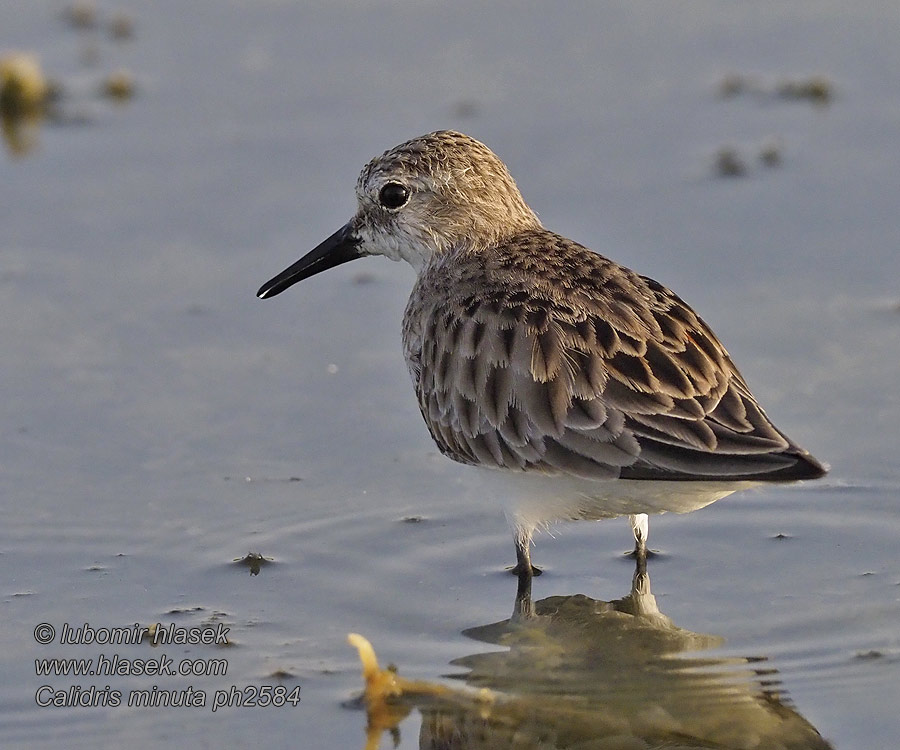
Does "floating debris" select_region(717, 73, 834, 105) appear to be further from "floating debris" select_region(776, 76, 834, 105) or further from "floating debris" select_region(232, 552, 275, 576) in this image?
"floating debris" select_region(232, 552, 275, 576)

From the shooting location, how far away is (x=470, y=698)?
647 centimetres

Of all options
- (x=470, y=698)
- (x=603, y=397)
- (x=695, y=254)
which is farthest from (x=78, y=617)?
(x=695, y=254)

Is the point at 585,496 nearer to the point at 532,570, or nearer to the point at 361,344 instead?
the point at 532,570

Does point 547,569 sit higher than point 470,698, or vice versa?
point 547,569

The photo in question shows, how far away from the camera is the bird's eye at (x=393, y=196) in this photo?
27.6ft

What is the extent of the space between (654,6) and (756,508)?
500 cm

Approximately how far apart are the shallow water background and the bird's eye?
108 centimetres

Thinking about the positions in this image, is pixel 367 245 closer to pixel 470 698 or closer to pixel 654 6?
pixel 470 698

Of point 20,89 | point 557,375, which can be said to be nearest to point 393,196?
point 557,375

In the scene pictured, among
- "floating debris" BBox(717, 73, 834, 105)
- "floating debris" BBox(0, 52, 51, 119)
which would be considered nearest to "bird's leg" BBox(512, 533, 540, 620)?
"floating debris" BBox(717, 73, 834, 105)

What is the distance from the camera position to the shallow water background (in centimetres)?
704

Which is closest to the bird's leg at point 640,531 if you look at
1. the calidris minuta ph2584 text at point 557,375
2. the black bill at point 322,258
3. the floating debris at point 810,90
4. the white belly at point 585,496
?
the calidris minuta ph2584 text at point 557,375

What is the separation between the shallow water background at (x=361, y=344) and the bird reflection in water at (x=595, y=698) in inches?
4.1

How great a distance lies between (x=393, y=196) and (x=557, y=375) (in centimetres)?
180
